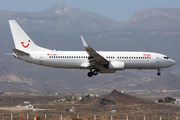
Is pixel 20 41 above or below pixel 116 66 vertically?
above

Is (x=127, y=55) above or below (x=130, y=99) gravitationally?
above

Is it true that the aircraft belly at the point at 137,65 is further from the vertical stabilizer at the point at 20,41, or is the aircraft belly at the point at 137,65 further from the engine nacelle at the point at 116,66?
the vertical stabilizer at the point at 20,41

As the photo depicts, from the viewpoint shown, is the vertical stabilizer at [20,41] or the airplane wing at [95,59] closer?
the airplane wing at [95,59]

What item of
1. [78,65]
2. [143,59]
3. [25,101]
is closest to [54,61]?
[78,65]

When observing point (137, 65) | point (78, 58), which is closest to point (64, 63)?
point (78, 58)

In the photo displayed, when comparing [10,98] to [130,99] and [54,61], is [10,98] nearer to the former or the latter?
[130,99]

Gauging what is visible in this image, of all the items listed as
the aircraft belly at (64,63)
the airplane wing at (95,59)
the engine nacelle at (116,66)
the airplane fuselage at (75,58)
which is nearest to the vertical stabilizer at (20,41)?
the airplane fuselage at (75,58)

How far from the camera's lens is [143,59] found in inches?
2844

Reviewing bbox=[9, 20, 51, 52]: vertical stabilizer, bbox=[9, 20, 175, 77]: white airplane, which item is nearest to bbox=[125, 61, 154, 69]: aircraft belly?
bbox=[9, 20, 175, 77]: white airplane

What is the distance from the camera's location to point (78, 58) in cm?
6962

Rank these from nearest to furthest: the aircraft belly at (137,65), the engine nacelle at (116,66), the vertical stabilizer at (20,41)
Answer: the engine nacelle at (116,66)
the aircraft belly at (137,65)
the vertical stabilizer at (20,41)

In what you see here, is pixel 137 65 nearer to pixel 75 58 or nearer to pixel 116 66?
pixel 116 66

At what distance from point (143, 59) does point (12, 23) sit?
27.7 m

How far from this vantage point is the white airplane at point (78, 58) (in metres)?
68.9
